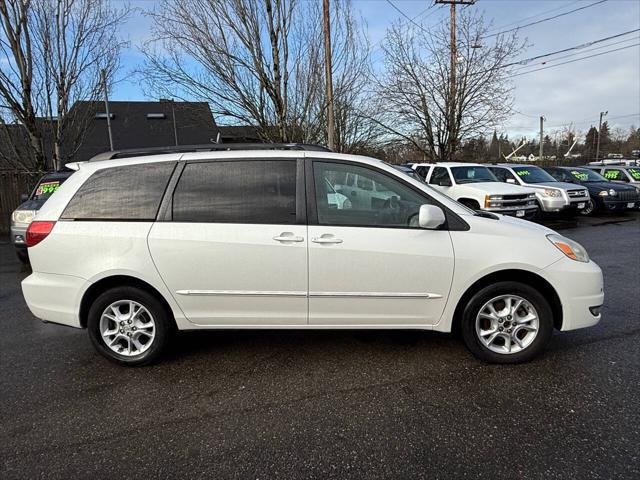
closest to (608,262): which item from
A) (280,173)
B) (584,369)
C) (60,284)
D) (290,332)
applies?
(584,369)

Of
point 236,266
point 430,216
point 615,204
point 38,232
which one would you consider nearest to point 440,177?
point 615,204

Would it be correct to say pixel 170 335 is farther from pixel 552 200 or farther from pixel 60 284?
pixel 552 200

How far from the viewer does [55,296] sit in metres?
3.26

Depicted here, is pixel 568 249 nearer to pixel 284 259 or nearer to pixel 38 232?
pixel 284 259

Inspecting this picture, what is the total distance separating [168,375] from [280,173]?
→ 6.21 ft

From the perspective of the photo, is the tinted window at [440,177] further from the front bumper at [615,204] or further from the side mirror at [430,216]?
the side mirror at [430,216]

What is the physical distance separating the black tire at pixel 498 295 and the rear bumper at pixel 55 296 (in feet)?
10.4

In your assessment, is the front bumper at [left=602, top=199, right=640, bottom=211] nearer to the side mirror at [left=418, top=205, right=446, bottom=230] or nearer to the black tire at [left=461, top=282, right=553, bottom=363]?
the black tire at [left=461, top=282, right=553, bottom=363]

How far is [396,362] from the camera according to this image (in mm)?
3305

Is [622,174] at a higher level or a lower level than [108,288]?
higher

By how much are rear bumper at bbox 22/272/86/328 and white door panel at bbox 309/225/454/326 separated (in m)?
1.96

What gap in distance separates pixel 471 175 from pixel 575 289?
8941 millimetres

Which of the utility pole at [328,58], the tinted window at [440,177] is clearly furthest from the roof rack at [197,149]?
the tinted window at [440,177]

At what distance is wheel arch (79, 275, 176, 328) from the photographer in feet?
10.6
